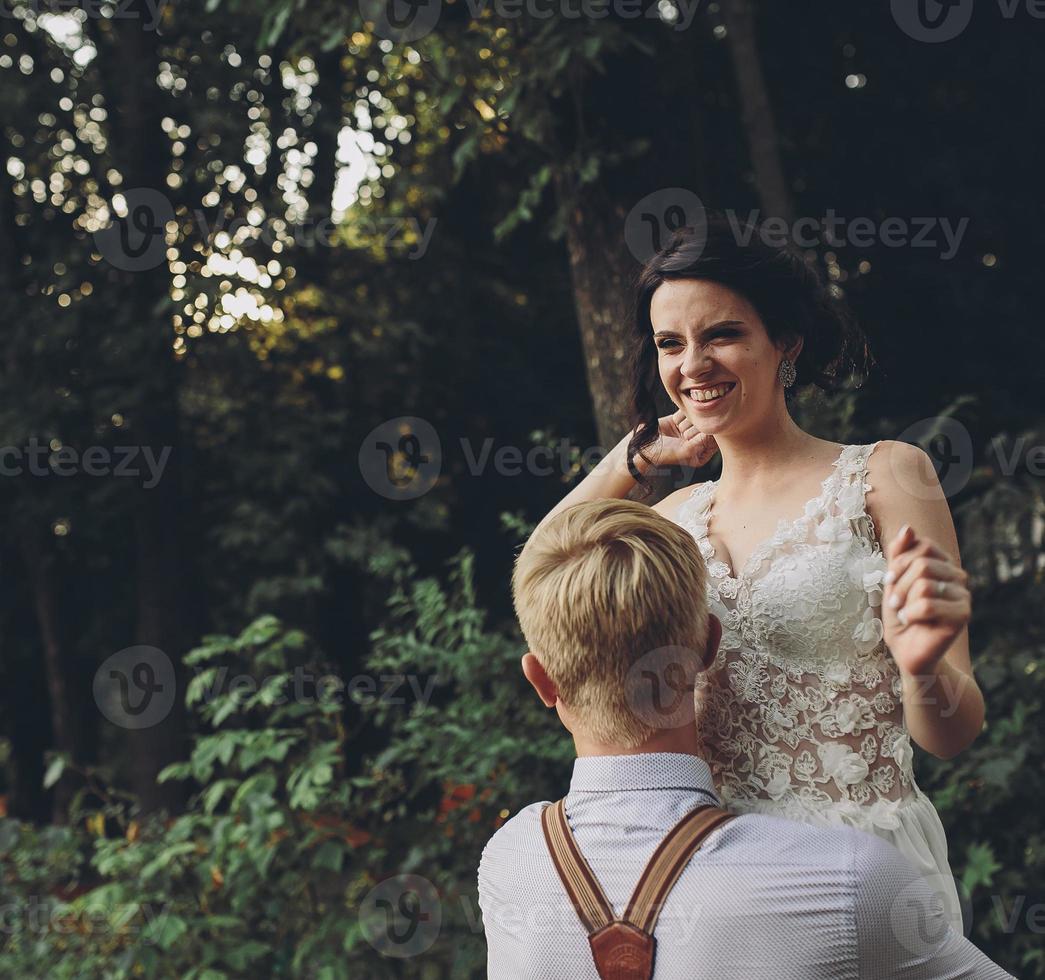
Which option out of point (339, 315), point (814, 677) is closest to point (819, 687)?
point (814, 677)

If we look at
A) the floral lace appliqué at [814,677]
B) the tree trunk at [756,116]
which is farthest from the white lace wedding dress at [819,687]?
the tree trunk at [756,116]

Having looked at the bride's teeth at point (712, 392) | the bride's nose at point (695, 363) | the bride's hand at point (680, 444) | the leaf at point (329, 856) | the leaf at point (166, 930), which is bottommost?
the leaf at point (166, 930)

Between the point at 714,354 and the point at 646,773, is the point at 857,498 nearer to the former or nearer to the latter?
the point at 714,354

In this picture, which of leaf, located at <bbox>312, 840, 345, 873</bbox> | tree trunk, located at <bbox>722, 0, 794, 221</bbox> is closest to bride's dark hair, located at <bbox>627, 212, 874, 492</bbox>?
leaf, located at <bbox>312, 840, 345, 873</bbox>

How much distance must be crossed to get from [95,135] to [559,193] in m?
5.91

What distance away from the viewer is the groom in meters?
Result: 1.50

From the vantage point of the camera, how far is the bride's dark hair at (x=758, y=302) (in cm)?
216

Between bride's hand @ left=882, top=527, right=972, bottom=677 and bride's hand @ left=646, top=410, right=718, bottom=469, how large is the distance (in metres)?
0.93

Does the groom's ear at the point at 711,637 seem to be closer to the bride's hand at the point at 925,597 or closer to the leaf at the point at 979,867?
the bride's hand at the point at 925,597

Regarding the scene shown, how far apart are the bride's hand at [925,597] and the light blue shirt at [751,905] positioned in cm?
29

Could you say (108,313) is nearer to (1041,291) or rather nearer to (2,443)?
(2,443)

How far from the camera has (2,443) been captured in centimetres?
773

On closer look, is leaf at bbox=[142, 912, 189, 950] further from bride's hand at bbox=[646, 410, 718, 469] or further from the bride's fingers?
the bride's fingers

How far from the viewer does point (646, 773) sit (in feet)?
5.41
